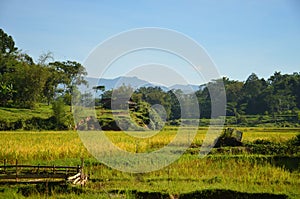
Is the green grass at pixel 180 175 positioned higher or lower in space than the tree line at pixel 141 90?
lower

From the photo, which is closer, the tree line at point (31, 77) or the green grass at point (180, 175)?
the green grass at point (180, 175)

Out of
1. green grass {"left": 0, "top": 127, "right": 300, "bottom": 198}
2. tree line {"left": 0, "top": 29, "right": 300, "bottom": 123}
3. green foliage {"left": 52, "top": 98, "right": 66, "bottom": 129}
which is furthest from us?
tree line {"left": 0, "top": 29, "right": 300, "bottom": 123}

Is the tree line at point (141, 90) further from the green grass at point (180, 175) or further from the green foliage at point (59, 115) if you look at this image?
the green grass at point (180, 175)

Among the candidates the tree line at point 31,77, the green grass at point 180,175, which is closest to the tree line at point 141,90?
the tree line at point 31,77

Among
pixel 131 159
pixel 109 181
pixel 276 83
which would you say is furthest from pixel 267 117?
pixel 109 181

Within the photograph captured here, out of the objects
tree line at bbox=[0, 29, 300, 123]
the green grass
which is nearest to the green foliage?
tree line at bbox=[0, 29, 300, 123]

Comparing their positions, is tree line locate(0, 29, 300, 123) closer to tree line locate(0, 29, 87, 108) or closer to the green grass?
tree line locate(0, 29, 87, 108)

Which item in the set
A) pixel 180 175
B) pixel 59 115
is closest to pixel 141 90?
pixel 59 115

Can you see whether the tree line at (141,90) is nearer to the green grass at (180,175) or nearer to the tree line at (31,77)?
the tree line at (31,77)

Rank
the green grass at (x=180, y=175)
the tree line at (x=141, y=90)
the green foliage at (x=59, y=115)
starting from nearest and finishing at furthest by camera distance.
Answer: the green grass at (x=180, y=175), the green foliage at (x=59, y=115), the tree line at (x=141, y=90)

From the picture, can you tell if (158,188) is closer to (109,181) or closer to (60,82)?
(109,181)

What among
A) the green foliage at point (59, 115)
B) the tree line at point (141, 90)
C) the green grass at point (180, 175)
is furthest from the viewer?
the tree line at point (141, 90)

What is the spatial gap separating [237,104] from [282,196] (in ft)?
148

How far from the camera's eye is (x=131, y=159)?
43.8 feet
